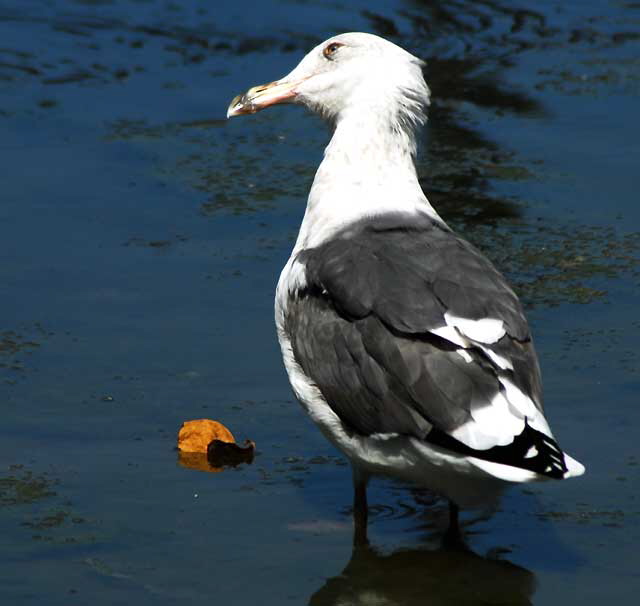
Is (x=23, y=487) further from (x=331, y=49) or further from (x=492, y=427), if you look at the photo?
(x=331, y=49)

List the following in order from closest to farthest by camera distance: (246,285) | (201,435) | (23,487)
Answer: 1. (23,487)
2. (201,435)
3. (246,285)

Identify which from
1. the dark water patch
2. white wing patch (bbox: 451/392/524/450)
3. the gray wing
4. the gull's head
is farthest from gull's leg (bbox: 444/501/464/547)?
the gull's head

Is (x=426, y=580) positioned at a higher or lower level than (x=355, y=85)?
lower

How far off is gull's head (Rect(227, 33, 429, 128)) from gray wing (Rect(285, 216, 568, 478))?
59cm

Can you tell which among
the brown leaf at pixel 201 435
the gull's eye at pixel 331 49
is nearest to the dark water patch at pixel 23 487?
the brown leaf at pixel 201 435

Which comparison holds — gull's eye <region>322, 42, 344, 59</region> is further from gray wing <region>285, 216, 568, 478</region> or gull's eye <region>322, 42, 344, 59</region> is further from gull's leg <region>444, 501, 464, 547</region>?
gull's leg <region>444, 501, 464, 547</region>

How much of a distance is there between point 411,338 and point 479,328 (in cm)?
21

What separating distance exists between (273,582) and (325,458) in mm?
953

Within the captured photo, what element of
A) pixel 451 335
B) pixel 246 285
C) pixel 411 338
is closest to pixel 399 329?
pixel 411 338

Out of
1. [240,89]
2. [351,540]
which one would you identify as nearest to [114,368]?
[351,540]

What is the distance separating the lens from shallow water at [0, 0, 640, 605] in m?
4.80

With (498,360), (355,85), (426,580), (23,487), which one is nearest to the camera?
(498,360)

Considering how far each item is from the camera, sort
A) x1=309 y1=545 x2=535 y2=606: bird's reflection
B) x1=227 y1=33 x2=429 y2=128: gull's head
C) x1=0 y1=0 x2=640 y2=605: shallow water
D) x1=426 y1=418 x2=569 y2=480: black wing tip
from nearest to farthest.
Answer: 1. x1=426 y1=418 x2=569 y2=480: black wing tip
2. x1=309 y1=545 x2=535 y2=606: bird's reflection
3. x1=0 y1=0 x2=640 y2=605: shallow water
4. x1=227 y1=33 x2=429 y2=128: gull's head

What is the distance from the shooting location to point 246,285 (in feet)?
22.5
